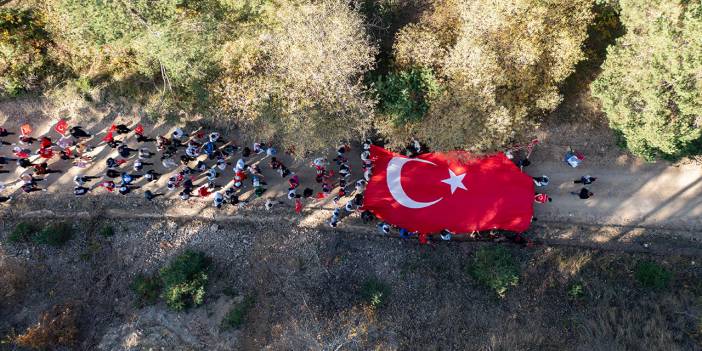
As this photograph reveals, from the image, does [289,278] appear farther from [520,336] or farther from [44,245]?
[44,245]

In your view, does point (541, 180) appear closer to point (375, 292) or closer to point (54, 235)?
point (375, 292)

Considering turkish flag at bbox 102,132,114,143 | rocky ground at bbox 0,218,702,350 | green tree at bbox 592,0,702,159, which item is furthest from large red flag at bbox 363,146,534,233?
turkish flag at bbox 102,132,114,143

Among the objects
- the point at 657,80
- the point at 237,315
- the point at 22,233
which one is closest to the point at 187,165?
the point at 237,315

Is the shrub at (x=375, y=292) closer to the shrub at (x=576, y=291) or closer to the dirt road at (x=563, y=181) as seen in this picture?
the dirt road at (x=563, y=181)

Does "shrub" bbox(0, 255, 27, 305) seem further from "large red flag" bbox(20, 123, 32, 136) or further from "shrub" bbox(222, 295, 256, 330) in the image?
"shrub" bbox(222, 295, 256, 330)

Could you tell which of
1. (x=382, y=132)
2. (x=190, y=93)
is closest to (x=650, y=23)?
(x=382, y=132)

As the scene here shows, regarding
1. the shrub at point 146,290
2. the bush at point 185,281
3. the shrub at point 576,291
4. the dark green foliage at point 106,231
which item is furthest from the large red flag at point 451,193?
the dark green foliage at point 106,231
